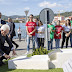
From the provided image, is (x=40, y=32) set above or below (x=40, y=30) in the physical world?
below

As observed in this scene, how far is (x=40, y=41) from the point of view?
10.6 m

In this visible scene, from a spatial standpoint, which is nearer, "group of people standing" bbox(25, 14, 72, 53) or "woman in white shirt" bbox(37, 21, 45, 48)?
"group of people standing" bbox(25, 14, 72, 53)

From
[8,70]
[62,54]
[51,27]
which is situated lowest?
[8,70]

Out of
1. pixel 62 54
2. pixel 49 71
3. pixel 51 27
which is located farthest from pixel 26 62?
pixel 51 27

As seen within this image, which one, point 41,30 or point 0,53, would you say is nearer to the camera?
point 0,53

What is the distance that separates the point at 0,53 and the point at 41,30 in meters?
4.36

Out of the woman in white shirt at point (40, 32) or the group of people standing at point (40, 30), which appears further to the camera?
the woman in white shirt at point (40, 32)

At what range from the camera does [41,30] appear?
1039 cm

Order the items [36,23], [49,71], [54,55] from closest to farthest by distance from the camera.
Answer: [49,71], [54,55], [36,23]

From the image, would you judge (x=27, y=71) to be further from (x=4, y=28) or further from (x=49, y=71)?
(x=4, y=28)

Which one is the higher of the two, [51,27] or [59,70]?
[51,27]

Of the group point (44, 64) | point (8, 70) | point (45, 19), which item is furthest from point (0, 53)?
point (45, 19)

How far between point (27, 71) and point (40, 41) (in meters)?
4.52

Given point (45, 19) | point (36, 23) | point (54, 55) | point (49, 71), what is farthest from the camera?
point (36, 23)
